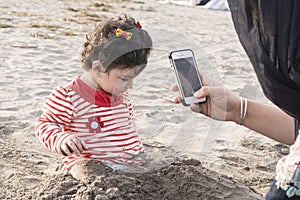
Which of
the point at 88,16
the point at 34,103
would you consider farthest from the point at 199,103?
the point at 88,16

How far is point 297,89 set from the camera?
188 centimetres

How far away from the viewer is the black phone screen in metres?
2.55

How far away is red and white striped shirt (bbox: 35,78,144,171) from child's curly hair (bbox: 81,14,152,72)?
167 mm

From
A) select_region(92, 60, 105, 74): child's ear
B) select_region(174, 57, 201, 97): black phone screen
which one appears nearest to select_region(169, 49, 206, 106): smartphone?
select_region(174, 57, 201, 97): black phone screen

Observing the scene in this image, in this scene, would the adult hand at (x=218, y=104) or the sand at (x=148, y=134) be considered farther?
the sand at (x=148, y=134)

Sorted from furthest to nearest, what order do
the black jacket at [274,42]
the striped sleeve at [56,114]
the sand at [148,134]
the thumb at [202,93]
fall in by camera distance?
the striped sleeve at [56,114], the sand at [148,134], the thumb at [202,93], the black jacket at [274,42]

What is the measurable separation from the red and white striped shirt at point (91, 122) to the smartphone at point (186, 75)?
18.2 inches

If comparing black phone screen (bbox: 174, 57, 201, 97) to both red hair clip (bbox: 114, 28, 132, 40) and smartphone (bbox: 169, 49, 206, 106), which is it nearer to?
smartphone (bbox: 169, 49, 206, 106)

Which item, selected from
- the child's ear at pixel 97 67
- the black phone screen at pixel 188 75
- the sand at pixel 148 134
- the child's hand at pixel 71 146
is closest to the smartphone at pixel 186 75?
the black phone screen at pixel 188 75

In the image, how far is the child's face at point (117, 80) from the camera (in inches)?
111

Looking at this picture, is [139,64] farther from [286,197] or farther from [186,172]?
[286,197]

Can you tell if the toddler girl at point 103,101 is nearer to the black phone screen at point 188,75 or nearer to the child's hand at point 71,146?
the child's hand at point 71,146

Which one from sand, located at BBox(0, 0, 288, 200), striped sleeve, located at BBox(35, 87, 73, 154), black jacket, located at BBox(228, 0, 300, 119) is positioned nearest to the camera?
black jacket, located at BBox(228, 0, 300, 119)

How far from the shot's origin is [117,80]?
283cm
